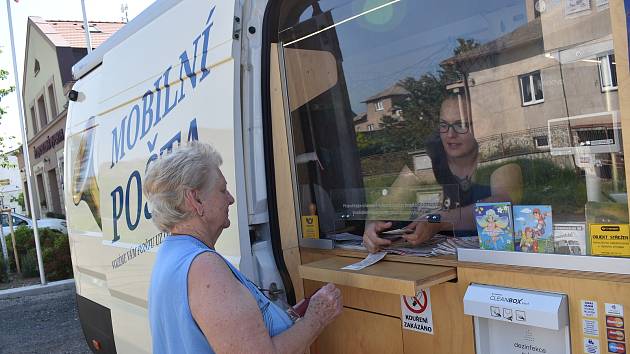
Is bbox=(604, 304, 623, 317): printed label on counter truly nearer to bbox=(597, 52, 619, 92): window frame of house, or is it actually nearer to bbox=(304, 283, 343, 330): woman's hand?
bbox=(597, 52, 619, 92): window frame of house

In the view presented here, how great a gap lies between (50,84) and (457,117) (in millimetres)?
21347

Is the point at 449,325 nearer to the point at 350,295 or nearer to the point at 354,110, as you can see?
the point at 350,295

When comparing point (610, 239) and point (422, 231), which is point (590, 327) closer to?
point (610, 239)

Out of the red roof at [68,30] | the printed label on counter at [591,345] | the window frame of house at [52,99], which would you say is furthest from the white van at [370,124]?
the window frame of house at [52,99]

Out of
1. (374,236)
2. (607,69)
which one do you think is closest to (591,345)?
(607,69)

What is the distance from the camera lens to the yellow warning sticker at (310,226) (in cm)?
230

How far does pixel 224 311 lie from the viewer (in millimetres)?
1399

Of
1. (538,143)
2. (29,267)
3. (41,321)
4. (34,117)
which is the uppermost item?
(34,117)

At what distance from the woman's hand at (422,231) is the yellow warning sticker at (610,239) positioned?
68 centimetres

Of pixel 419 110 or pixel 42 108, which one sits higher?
pixel 42 108

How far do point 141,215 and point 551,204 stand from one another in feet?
6.84

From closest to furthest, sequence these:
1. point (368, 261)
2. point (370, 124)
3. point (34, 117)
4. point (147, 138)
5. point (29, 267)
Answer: point (368, 261) → point (370, 124) → point (147, 138) → point (29, 267) → point (34, 117)

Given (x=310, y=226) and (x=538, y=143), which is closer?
(x=538, y=143)

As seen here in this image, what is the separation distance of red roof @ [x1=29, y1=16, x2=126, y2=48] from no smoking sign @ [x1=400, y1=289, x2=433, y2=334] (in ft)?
58.1
